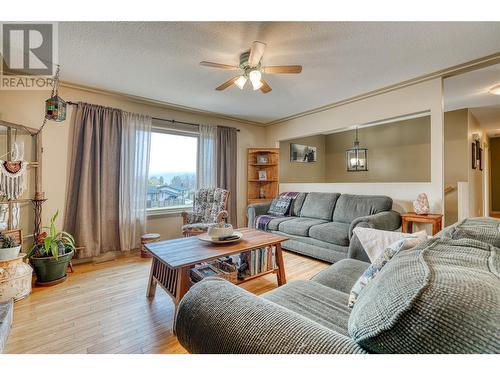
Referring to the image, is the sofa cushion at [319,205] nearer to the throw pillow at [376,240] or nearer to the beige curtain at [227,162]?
the beige curtain at [227,162]

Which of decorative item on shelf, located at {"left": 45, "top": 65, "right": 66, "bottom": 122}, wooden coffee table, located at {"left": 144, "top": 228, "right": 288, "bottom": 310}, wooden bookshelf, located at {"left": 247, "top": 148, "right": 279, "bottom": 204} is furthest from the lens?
wooden bookshelf, located at {"left": 247, "top": 148, "right": 279, "bottom": 204}

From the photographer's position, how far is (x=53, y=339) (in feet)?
4.93

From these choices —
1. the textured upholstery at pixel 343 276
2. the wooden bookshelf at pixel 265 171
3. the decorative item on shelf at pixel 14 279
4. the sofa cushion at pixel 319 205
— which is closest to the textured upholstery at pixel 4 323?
the decorative item on shelf at pixel 14 279

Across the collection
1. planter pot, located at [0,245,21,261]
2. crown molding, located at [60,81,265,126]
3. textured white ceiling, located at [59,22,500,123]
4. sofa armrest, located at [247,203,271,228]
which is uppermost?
crown molding, located at [60,81,265,126]

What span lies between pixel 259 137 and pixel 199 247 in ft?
11.5

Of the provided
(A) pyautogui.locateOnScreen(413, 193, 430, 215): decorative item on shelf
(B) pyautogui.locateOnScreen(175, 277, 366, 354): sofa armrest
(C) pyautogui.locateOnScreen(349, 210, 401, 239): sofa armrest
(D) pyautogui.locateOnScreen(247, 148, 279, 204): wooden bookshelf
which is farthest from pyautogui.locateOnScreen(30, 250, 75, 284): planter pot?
(A) pyautogui.locateOnScreen(413, 193, 430, 215): decorative item on shelf

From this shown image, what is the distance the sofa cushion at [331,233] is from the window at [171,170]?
2225 mm

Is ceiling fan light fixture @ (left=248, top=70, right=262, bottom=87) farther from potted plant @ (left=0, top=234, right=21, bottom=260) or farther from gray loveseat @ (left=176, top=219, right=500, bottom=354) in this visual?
potted plant @ (left=0, top=234, right=21, bottom=260)

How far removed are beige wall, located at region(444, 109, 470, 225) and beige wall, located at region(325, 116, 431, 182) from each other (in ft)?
0.96

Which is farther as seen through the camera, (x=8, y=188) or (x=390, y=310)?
(x=8, y=188)

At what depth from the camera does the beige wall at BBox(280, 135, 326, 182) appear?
5160 mm
